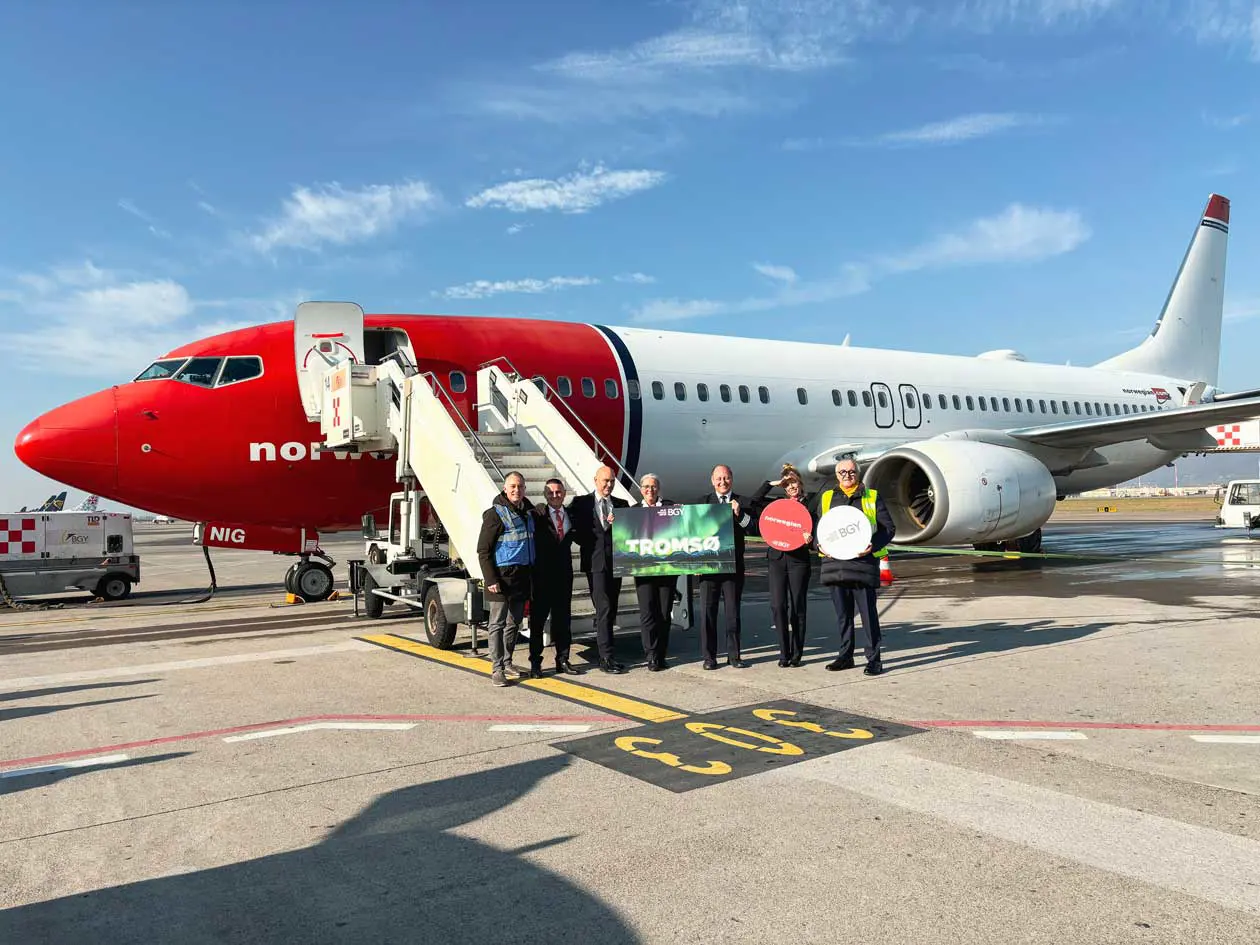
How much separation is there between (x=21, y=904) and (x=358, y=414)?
7499 mm

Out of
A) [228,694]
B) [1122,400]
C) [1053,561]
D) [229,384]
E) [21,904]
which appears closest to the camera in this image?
[21,904]

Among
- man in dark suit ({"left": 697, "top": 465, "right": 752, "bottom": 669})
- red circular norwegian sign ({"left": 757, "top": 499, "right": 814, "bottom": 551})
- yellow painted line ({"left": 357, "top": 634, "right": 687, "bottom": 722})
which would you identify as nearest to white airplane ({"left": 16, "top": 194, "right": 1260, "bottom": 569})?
yellow painted line ({"left": 357, "top": 634, "right": 687, "bottom": 722})

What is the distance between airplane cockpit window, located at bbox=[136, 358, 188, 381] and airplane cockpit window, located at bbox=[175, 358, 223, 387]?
0.50 feet

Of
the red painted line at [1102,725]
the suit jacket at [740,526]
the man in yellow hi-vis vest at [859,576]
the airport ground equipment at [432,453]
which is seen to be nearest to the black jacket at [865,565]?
the man in yellow hi-vis vest at [859,576]

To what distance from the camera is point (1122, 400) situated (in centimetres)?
2288

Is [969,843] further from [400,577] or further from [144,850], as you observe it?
[400,577]

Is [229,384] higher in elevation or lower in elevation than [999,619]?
higher

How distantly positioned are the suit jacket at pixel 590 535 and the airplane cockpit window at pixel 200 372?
19.4 ft

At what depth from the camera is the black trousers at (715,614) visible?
25.9 feet

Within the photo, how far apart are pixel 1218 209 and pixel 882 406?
1615 centimetres

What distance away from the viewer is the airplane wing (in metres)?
14.6

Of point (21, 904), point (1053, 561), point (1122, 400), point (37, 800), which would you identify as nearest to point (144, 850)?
point (21, 904)

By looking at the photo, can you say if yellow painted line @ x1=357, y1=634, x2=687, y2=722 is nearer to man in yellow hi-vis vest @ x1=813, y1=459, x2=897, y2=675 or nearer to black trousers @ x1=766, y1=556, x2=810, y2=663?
black trousers @ x1=766, y1=556, x2=810, y2=663

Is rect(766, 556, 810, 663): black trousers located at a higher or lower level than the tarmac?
higher
